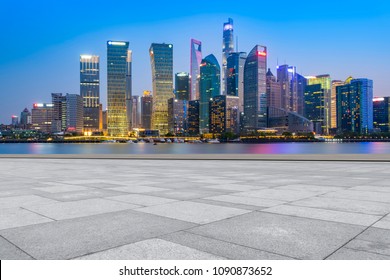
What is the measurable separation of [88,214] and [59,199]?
2748mm

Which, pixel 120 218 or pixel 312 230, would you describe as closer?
pixel 312 230

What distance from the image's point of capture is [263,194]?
11.5 metres

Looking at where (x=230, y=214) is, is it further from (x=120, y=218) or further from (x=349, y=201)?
(x=349, y=201)

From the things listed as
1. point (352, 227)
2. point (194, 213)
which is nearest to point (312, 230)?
point (352, 227)

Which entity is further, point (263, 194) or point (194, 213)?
point (263, 194)

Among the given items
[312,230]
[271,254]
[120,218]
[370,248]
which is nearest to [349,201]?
[312,230]

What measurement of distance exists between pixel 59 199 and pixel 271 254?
24.6 feet

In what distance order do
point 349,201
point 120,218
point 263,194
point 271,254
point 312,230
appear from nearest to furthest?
1. point 271,254
2. point 312,230
3. point 120,218
4. point 349,201
5. point 263,194

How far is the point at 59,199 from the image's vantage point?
1060 centimetres
